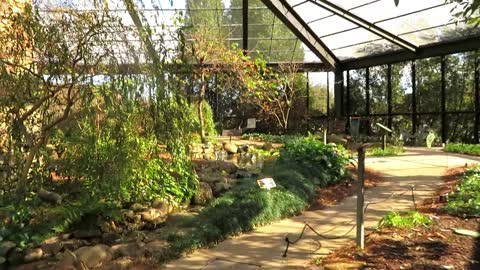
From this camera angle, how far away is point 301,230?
16.8ft

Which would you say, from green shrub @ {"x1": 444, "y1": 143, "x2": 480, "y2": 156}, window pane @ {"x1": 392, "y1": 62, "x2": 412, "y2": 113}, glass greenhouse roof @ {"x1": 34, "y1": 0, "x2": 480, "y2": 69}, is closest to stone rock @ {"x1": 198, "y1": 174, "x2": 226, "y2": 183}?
glass greenhouse roof @ {"x1": 34, "y1": 0, "x2": 480, "y2": 69}

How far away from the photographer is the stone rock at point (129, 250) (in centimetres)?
436

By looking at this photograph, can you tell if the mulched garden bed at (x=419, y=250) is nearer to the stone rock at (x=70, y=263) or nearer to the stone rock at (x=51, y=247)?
the stone rock at (x=70, y=263)

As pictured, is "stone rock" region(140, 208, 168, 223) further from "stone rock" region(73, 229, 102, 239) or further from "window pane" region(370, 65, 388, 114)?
"window pane" region(370, 65, 388, 114)

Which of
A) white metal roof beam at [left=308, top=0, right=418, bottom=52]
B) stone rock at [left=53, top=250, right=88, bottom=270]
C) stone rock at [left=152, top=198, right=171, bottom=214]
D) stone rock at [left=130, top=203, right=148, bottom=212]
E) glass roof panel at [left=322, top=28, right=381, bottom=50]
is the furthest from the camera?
glass roof panel at [left=322, top=28, right=381, bottom=50]

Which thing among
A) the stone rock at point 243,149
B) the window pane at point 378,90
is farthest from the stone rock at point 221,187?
the window pane at point 378,90

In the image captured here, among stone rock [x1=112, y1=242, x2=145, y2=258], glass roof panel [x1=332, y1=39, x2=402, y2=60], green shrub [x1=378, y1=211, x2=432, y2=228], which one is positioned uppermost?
glass roof panel [x1=332, y1=39, x2=402, y2=60]

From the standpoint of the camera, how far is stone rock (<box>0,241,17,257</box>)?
171 inches

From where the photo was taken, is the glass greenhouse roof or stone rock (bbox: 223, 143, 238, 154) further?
the glass greenhouse roof

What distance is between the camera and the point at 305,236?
4.87m

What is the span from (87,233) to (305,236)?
7.96 feet

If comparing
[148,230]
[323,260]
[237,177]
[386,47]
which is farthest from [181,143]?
[386,47]

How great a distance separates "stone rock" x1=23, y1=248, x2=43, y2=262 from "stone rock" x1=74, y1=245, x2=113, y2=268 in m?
0.47

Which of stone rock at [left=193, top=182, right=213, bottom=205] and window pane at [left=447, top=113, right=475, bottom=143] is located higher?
window pane at [left=447, top=113, right=475, bottom=143]
